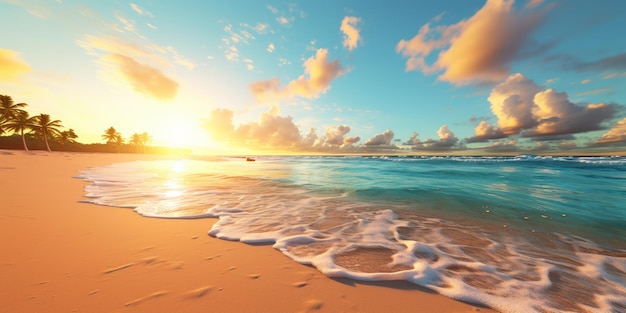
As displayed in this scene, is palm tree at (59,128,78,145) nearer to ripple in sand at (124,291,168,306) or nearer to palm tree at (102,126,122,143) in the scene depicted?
palm tree at (102,126,122,143)

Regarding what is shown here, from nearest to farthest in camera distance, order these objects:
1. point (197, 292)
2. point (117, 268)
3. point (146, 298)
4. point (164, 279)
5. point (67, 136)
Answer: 1. point (146, 298)
2. point (197, 292)
3. point (164, 279)
4. point (117, 268)
5. point (67, 136)

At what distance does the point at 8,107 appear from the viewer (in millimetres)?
42344

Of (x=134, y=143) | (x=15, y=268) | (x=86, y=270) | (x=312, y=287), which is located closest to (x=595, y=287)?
(x=312, y=287)

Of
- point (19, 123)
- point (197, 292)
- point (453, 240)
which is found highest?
point (19, 123)

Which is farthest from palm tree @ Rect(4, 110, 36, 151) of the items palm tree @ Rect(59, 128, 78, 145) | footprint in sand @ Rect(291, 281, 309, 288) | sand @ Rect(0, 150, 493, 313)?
footprint in sand @ Rect(291, 281, 309, 288)

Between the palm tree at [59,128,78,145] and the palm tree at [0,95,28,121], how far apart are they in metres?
31.3

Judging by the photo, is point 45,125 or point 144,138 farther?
point 144,138

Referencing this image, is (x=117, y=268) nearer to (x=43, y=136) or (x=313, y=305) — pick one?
(x=313, y=305)

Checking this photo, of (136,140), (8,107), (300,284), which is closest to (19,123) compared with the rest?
(8,107)

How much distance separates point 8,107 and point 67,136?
3353cm

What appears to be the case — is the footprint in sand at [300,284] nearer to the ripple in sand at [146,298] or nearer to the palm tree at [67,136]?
the ripple in sand at [146,298]

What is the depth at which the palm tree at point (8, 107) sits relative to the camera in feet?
137

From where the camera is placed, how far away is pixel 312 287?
306 cm

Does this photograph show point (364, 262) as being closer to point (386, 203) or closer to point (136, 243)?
point (136, 243)
